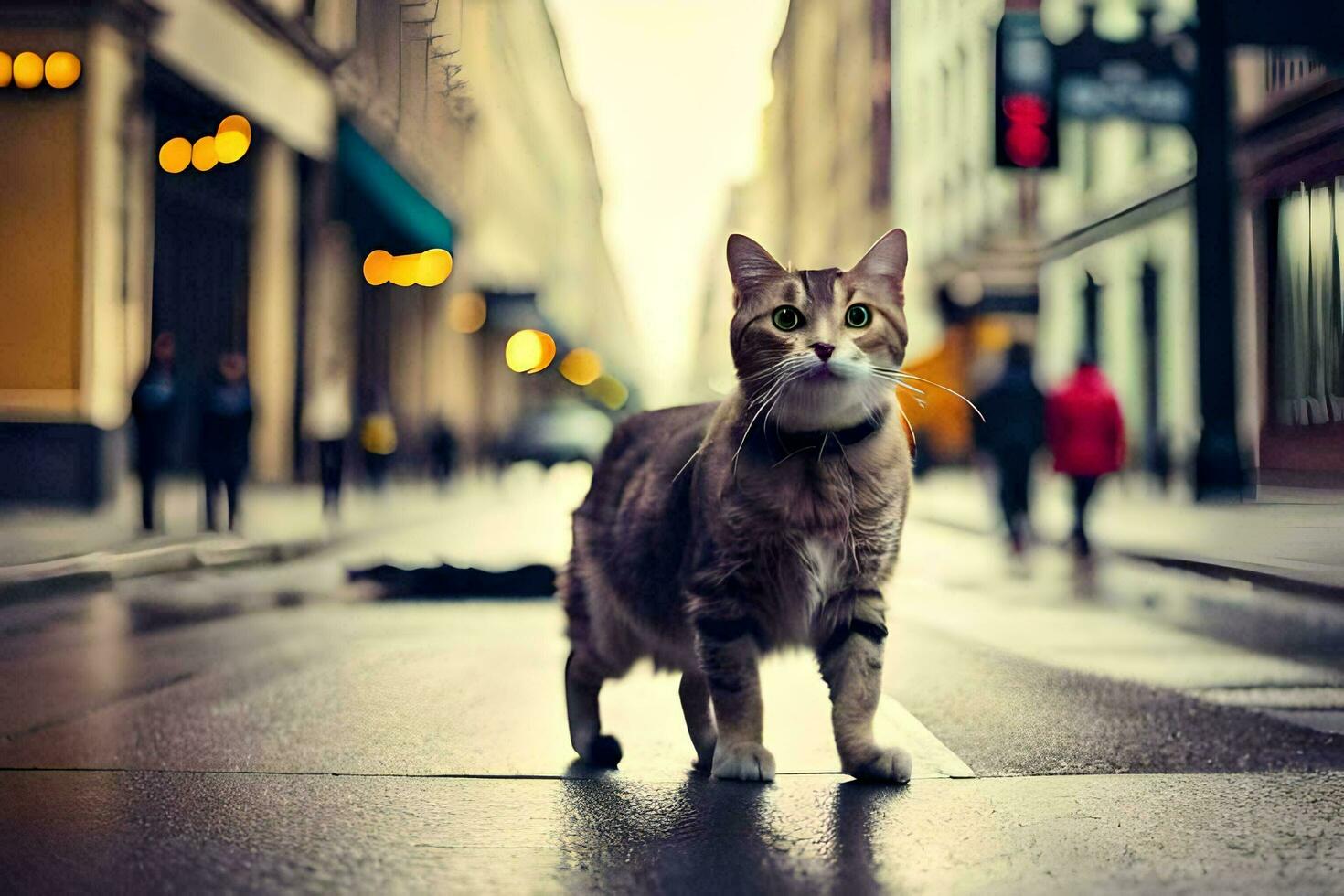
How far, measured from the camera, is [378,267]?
2877cm

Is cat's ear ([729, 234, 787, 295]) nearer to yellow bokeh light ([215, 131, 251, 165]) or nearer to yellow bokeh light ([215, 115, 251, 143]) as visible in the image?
yellow bokeh light ([215, 115, 251, 143])

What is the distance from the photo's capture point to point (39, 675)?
564cm

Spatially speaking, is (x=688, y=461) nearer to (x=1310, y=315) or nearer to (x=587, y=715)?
(x=587, y=715)

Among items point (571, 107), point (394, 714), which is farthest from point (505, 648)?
point (571, 107)

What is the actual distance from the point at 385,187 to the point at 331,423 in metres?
3.55

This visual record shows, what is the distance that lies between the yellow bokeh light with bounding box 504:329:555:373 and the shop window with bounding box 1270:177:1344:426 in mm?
35157

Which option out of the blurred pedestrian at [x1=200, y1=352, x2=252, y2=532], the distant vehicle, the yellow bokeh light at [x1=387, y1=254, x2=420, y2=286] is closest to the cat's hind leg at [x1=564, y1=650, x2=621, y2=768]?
the blurred pedestrian at [x1=200, y1=352, x2=252, y2=532]

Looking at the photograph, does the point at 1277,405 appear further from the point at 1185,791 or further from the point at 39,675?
the point at 39,675

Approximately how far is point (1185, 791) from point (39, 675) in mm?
4407

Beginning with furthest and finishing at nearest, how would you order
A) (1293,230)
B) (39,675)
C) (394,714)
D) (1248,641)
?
(1293,230)
(1248,641)
(39,675)
(394,714)

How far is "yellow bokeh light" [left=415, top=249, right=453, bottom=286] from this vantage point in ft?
99.5

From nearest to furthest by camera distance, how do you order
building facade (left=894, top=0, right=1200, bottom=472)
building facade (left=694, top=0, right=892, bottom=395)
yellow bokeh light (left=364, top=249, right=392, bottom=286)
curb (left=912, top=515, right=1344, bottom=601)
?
curb (left=912, top=515, right=1344, bottom=601), building facade (left=894, top=0, right=1200, bottom=472), yellow bokeh light (left=364, top=249, right=392, bottom=286), building facade (left=694, top=0, right=892, bottom=395)

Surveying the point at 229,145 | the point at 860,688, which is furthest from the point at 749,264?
the point at 229,145

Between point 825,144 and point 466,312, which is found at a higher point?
point 825,144
